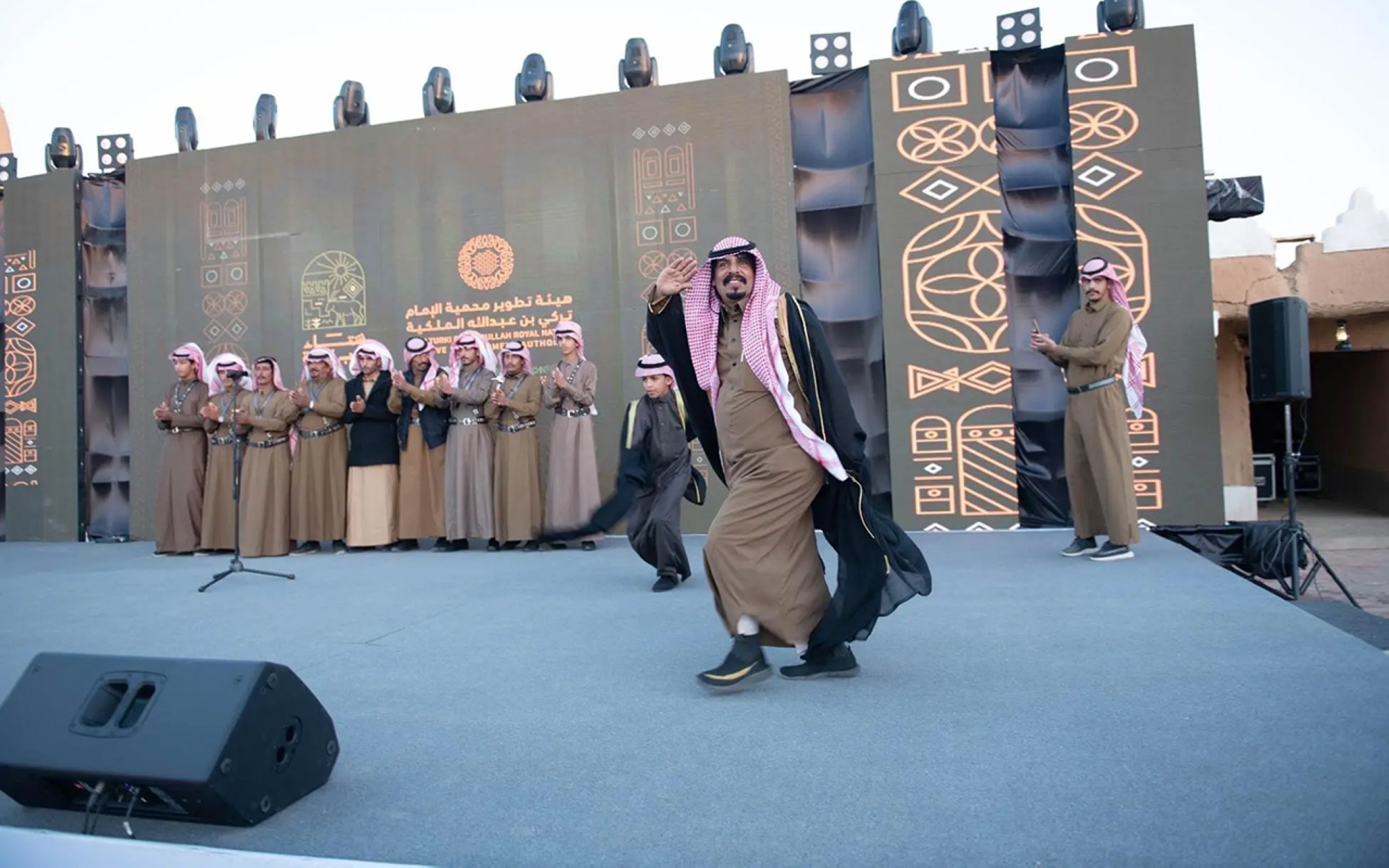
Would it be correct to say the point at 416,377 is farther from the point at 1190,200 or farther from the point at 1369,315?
the point at 1369,315

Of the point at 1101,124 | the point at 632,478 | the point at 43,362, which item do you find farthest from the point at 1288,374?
the point at 43,362

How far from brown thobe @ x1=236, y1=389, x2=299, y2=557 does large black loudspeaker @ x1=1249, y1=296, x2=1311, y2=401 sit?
6304 mm

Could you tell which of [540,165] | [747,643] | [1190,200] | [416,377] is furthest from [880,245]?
[747,643]

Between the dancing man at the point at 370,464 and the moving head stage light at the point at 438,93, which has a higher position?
the moving head stage light at the point at 438,93

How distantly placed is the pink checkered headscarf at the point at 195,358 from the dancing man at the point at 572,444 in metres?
2.82

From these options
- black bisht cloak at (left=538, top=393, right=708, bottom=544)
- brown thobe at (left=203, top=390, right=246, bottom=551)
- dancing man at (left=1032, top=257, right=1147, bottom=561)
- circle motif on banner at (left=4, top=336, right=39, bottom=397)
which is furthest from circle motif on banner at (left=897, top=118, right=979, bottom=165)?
circle motif on banner at (left=4, top=336, right=39, bottom=397)

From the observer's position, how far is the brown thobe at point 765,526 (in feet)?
9.46

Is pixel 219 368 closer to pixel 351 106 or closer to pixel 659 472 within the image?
pixel 351 106

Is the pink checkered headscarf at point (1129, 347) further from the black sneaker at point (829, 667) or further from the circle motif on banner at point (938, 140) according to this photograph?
the black sneaker at point (829, 667)

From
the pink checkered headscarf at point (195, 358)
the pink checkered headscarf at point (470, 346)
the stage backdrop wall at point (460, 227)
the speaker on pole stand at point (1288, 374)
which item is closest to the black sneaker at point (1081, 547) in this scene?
the speaker on pole stand at point (1288, 374)

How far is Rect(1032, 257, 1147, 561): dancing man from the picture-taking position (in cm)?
502

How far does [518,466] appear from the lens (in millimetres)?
6941

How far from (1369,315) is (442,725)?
10.9m

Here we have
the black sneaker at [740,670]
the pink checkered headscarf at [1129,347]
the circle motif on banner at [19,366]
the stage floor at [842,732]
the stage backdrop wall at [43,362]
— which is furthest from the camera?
the circle motif on banner at [19,366]
